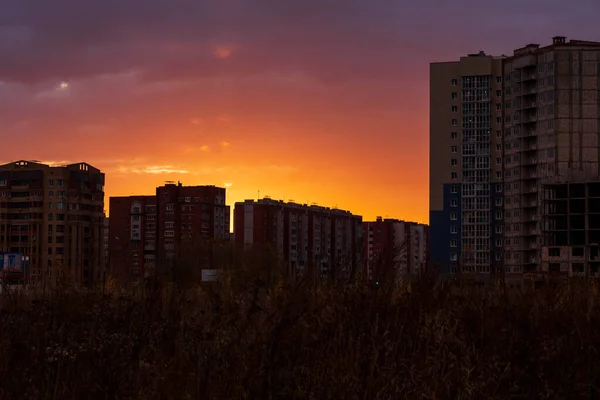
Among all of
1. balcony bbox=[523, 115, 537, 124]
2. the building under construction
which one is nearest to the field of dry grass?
the building under construction

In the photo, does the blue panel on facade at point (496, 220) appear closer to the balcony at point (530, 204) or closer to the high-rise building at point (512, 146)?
the high-rise building at point (512, 146)

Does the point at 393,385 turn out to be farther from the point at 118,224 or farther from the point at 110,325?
the point at 118,224

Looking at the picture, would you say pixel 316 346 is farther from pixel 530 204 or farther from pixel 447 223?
pixel 447 223

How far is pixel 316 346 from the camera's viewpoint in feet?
26.3

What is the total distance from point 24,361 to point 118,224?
14529 cm

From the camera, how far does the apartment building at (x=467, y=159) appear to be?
11181cm

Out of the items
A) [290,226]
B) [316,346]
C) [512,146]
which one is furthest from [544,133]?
[316,346]

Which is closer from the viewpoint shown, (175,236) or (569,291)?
(569,291)

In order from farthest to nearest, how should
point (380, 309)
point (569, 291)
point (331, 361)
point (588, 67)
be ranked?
point (588, 67) < point (569, 291) < point (380, 309) < point (331, 361)

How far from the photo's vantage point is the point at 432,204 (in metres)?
114

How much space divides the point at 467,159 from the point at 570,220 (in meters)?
15.7

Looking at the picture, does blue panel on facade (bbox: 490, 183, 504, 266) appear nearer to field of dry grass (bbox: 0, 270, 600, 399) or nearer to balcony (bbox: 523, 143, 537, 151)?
balcony (bbox: 523, 143, 537, 151)

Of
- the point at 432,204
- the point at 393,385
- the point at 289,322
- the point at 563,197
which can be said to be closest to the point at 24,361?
the point at 289,322

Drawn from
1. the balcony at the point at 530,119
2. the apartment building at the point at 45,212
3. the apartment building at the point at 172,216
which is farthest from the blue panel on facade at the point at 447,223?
the apartment building at the point at 45,212
